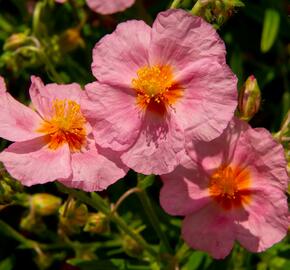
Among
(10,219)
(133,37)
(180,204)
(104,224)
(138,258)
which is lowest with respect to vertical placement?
(10,219)

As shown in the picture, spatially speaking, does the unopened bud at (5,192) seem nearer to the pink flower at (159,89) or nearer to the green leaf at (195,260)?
the pink flower at (159,89)

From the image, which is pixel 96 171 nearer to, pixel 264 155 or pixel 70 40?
pixel 264 155

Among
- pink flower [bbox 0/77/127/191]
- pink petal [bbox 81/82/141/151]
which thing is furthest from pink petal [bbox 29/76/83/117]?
pink petal [bbox 81/82/141/151]

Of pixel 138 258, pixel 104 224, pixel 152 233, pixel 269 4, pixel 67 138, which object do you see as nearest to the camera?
pixel 67 138

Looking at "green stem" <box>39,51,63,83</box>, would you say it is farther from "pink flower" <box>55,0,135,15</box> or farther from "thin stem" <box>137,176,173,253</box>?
"thin stem" <box>137,176,173,253</box>

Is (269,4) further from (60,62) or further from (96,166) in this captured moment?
(96,166)

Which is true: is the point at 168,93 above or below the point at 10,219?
above

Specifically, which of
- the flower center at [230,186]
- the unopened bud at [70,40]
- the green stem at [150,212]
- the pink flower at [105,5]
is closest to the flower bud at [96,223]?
the green stem at [150,212]

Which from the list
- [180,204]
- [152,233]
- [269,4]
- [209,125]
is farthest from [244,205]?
[269,4]

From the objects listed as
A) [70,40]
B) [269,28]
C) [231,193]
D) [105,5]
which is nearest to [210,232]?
[231,193]
